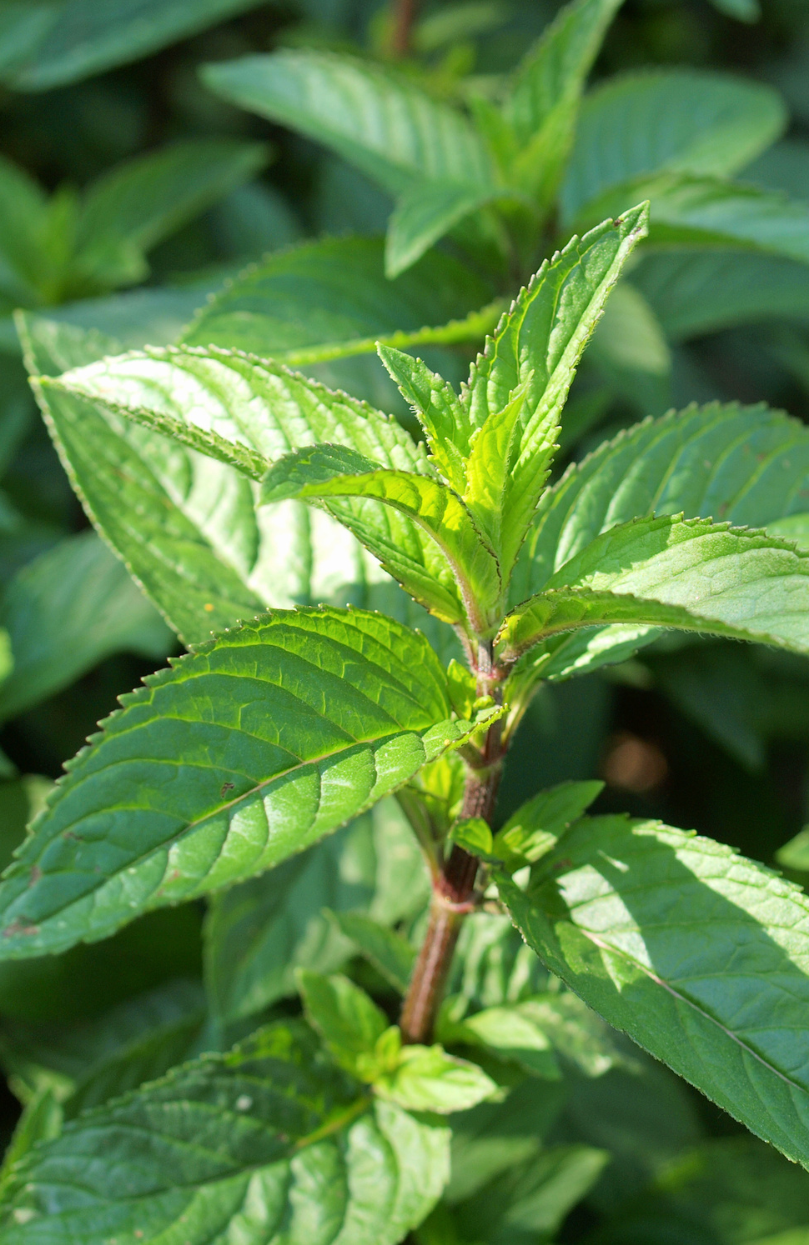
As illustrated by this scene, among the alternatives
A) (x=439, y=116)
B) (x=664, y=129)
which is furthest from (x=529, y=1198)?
(x=664, y=129)

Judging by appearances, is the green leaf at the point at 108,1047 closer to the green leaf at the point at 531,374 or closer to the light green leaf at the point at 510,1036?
the light green leaf at the point at 510,1036

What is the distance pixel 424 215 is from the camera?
1367 mm

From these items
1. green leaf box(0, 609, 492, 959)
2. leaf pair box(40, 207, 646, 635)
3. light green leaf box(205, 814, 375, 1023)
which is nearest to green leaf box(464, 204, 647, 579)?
leaf pair box(40, 207, 646, 635)

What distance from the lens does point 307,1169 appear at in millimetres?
1057

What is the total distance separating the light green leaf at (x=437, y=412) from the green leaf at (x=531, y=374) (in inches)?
1.0

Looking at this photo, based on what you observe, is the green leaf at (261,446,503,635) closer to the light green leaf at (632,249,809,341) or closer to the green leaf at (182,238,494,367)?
the green leaf at (182,238,494,367)

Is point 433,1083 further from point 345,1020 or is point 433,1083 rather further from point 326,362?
point 326,362

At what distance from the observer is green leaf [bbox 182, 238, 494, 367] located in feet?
4.45

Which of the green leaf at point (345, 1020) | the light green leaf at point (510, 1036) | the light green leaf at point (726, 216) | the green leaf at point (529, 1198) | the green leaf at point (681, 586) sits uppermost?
the light green leaf at point (726, 216)

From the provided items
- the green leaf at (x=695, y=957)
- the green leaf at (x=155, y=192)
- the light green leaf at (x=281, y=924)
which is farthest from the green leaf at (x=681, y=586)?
the green leaf at (x=155, y=192)

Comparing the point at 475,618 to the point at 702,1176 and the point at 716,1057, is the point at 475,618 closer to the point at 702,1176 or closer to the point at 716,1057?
the point at 716,1057

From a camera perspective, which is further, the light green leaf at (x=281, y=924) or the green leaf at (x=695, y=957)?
the light green leaf at (x=281, y=924)

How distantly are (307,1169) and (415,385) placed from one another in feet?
2.45

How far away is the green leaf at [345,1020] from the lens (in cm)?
113
